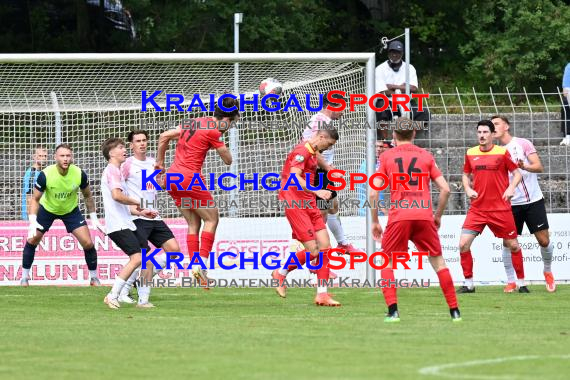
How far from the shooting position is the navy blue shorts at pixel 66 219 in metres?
17.0

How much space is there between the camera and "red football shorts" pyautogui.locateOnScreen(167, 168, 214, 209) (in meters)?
15.0

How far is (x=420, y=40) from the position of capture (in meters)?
35.7

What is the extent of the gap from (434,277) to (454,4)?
748 inches

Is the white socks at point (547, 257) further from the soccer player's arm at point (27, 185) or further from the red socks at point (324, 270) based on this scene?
the soccer player's arm at point (27, 185)

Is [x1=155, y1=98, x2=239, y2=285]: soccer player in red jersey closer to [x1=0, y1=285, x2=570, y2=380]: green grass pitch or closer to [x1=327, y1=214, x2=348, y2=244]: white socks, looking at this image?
[x1=0, y1=285, x2=570, y2=380]: green grass pitch

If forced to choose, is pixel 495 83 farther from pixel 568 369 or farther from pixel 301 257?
pixel 568 369

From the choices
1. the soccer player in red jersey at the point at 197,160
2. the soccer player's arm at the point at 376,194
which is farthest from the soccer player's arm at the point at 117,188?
the soccer player's arm at the point at 376,194

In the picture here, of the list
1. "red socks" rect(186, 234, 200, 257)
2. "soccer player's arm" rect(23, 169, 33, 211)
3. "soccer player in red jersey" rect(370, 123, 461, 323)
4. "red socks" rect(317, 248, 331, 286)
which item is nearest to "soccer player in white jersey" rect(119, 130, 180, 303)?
"red socks" rect(186, 234, 200, 257)

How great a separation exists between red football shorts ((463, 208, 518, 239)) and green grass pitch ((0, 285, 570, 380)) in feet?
3.32

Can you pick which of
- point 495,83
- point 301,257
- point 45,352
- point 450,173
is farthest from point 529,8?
point 45,352

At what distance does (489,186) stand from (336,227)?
2975 millimetres

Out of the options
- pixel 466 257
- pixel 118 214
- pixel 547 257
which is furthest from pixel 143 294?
pixel 547 257

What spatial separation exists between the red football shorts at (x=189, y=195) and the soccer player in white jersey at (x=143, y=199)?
38 centimetres

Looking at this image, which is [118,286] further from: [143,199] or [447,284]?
[447,284]
